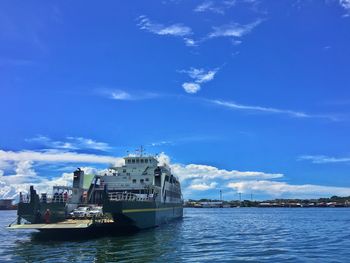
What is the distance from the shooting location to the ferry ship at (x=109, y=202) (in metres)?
37.5

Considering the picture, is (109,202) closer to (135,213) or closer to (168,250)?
(135,213)

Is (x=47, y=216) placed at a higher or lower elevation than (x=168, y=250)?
higher

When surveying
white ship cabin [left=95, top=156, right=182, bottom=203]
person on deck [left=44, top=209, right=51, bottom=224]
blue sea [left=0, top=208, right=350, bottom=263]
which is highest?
white ship cabin [left=95, top=156, right=182, bottom=203]

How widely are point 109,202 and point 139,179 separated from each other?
63.4ft

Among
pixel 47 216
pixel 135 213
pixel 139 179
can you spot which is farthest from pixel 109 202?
pixel 139 179

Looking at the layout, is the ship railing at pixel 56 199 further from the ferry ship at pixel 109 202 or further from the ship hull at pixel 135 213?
the ship hull at pixel 135 213

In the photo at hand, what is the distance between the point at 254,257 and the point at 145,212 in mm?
18425

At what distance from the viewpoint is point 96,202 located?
52.7 metres

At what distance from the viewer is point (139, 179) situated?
56406mm

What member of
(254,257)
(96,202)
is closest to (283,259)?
(254,257)

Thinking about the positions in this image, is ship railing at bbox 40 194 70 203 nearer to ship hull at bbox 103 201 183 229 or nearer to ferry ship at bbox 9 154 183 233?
ferry ship at bbox 9 154 183 233

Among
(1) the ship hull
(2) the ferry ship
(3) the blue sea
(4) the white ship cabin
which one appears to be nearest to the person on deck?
(2) the ferry ship

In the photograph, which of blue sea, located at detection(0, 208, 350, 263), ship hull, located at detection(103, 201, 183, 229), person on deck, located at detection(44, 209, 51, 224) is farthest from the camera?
person on deck, located at detection(44, 209, 51, 224)

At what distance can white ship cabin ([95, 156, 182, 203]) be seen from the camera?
5143 centimetres
